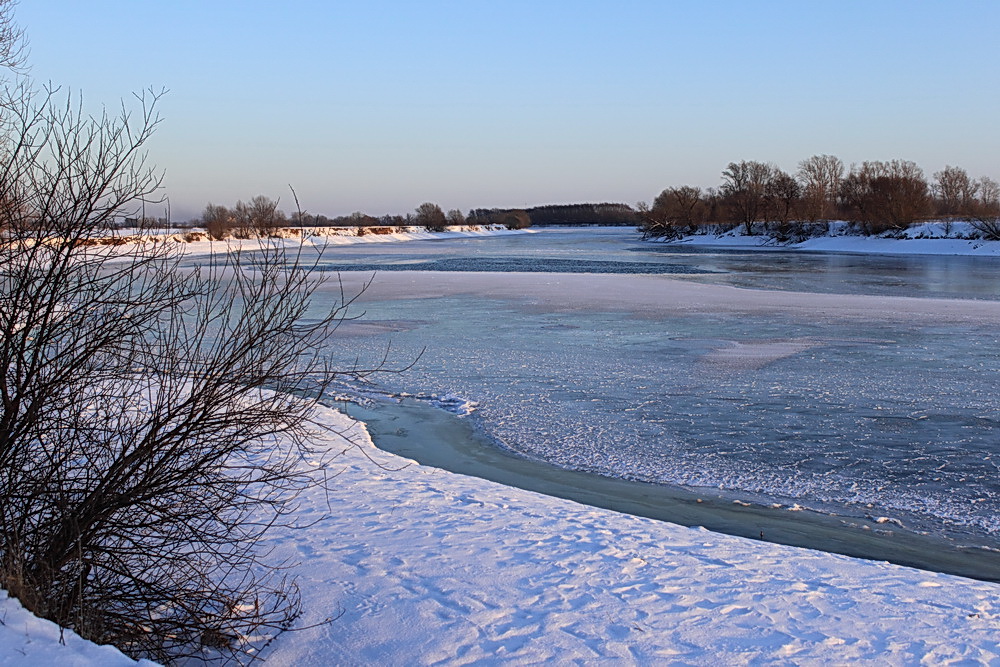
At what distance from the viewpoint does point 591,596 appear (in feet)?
14.5

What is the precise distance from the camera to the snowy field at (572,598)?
3.82 meters

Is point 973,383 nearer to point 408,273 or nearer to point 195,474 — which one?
point 195,474

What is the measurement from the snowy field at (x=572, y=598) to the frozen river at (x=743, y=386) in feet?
4.42

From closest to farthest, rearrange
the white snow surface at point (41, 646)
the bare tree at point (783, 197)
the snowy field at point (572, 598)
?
the white snow surface at point (41, 646) < the snowy field at point (572, 598) < the bare tree at point (783, 197)

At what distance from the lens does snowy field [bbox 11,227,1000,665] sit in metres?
3.82

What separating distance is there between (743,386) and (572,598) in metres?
6.06

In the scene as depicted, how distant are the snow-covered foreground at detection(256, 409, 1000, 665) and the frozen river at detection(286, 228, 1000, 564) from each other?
4.37ft

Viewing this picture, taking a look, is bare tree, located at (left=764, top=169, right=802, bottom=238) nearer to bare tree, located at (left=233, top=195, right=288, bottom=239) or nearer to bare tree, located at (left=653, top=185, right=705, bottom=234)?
bare tree, located at (left=653, top=185, right=705, bottom=234)

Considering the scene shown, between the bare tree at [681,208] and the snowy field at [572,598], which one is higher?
the bare tree at [681,208]

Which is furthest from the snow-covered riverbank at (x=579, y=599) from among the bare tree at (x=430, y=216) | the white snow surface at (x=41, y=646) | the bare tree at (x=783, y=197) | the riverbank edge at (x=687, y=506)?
the bare tree at (x=430, y=216)

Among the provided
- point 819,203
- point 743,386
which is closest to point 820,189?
point 819,203

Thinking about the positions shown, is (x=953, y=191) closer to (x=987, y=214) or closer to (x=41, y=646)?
(x=987, y=214)

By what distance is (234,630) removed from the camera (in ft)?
13.0

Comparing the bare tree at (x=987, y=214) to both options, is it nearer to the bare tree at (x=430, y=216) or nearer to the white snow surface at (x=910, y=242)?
the white snow surface at (x=910, y=242)
